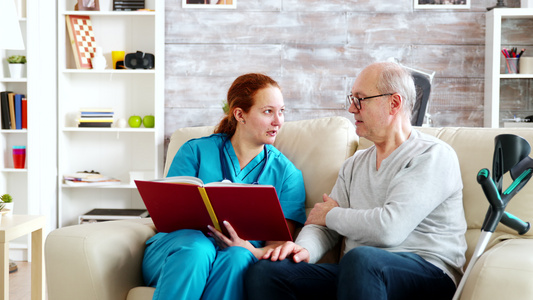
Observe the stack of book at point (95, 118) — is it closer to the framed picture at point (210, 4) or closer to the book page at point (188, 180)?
the framed picture at point (210, 4)

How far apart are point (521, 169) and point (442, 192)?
0.41 metres

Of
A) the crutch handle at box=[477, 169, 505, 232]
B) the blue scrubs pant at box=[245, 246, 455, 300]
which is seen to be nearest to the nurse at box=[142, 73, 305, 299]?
the blue scrubs pant at box=[245, 246, 455, 300]

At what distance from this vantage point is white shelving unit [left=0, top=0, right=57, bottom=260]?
3.68 metres

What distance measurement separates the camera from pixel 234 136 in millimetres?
2230

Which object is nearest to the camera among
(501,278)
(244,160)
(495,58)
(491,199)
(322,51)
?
Result: (491,199)

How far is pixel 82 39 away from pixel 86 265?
97.9 inches

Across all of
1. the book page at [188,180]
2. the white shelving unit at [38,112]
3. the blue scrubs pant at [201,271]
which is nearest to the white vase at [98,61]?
the white shelving unit at [38,112]

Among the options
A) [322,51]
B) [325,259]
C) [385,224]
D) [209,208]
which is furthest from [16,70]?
[385,224]

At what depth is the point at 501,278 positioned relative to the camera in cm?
140

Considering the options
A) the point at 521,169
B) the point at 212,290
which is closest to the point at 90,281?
the point at 212,290

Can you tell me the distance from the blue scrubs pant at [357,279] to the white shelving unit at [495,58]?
2.34 m

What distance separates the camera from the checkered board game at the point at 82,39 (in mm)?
3799

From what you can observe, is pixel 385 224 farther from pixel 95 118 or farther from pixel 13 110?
pixel 13 110

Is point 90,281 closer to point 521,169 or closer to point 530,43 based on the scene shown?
point 521,169
